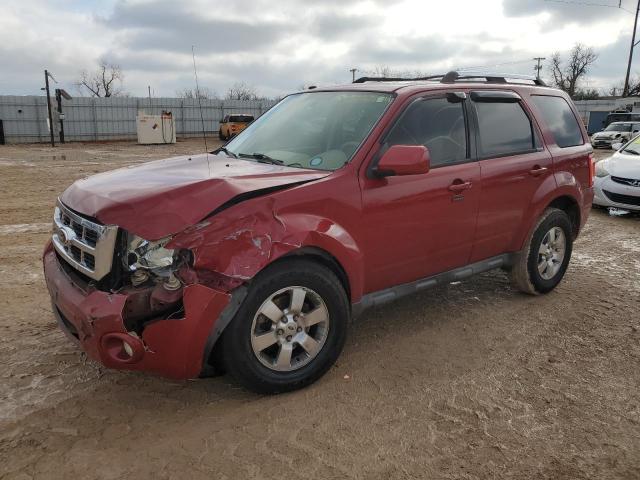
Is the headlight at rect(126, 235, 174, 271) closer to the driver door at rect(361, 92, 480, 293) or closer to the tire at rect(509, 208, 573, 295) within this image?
the driver door at rect(361, 92, 480, 293)

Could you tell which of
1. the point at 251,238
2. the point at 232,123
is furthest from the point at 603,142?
the point at 251,238

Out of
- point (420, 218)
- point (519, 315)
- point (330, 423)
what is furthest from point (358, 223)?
point (519, 315)

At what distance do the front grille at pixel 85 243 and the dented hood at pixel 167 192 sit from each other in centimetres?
6

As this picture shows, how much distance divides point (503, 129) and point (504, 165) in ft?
1.14

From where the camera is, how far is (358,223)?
3.43 meters

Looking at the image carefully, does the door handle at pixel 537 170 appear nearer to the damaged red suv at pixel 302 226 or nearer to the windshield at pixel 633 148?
the damaged red suv at pixel 302 226

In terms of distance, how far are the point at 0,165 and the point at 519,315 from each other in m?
17.2

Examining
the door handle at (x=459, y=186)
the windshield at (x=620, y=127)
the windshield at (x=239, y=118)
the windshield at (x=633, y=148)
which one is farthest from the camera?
the windshield at (x=239, y=118)

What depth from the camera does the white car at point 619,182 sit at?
8852mm

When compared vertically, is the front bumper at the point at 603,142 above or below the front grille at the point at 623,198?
above

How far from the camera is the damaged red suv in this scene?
9.15 feet

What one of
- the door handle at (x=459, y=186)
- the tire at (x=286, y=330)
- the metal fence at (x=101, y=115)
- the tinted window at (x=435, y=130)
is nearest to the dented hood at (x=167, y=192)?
the tire at (x=286, y=330)

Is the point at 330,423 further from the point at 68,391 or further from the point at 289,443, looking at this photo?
the point at 68,391

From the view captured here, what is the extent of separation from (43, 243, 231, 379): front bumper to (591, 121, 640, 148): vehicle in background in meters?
27.0
